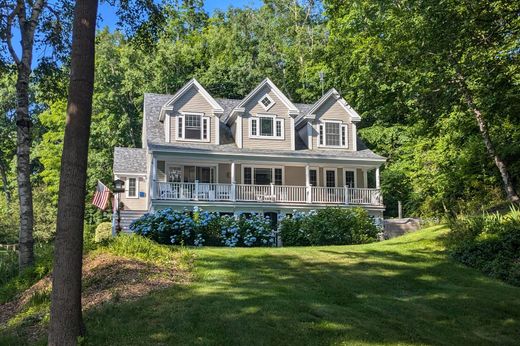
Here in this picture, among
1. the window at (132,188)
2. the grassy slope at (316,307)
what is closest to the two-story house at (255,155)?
the window at (132,188)

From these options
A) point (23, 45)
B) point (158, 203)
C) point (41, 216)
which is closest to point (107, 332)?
point (23, 45)

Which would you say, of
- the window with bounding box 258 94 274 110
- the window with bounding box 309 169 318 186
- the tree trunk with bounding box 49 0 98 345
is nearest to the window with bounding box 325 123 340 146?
the window with bounding box 309 169 318 186

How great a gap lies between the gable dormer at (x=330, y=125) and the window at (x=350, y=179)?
5.00 feet

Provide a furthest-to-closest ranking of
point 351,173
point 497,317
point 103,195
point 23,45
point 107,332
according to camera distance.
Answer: point 351,173 < point 103,195 < point 23,45 < point 497,317 < point 107,332

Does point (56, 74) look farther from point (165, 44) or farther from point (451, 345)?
point (165, 44)

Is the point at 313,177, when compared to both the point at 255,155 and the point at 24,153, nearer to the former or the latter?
the point at 255,155

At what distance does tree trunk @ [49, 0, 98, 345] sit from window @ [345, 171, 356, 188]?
922 inches

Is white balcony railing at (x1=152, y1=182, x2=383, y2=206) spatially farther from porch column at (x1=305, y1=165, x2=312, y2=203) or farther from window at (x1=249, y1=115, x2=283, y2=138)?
window at (x1=249, y1=115, x2=283, y2=138)

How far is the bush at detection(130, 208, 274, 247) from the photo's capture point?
14.9 metres

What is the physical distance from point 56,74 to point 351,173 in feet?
60.0

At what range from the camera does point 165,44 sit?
1585 inches

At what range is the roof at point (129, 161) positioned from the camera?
31.1m

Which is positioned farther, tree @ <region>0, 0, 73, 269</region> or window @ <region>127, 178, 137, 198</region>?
window @ <region>127, 178, 137, 198</region>

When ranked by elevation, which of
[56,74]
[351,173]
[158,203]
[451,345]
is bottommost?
[451,345]
